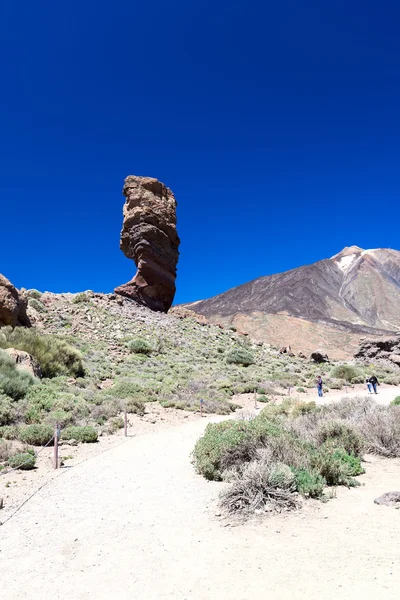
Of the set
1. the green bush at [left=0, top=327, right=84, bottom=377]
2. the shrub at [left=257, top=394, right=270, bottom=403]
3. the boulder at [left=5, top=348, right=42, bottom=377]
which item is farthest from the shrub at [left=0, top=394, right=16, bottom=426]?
the shrub at [left=257, top=394, right=270, bottom=403]

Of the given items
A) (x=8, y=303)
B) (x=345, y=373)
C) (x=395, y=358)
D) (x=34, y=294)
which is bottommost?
(x=345, y=373)

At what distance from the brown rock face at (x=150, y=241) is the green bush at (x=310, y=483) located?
98.5ft

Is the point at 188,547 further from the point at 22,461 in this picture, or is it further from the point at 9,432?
the point at 9,432

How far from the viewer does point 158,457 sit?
9.39 m

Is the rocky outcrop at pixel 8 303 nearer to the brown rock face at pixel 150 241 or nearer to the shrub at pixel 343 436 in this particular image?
the brown rock face at pixel 150 241

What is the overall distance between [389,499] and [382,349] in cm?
3475

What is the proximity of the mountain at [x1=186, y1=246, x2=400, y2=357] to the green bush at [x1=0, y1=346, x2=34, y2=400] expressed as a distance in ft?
191

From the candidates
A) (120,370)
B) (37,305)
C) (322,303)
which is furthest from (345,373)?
(322,303)

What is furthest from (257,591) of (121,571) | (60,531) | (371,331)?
(371,331)

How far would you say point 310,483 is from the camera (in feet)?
19.7

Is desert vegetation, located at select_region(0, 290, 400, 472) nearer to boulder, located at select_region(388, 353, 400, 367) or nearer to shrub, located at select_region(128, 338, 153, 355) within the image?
shrub, located at select_region(128, 338, 153, 355)

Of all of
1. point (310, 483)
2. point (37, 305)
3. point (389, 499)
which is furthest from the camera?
point (37, 305)

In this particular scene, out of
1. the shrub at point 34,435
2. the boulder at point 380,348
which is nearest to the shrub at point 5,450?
the shrub at point 34,435

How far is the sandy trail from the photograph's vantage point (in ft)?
12.5
